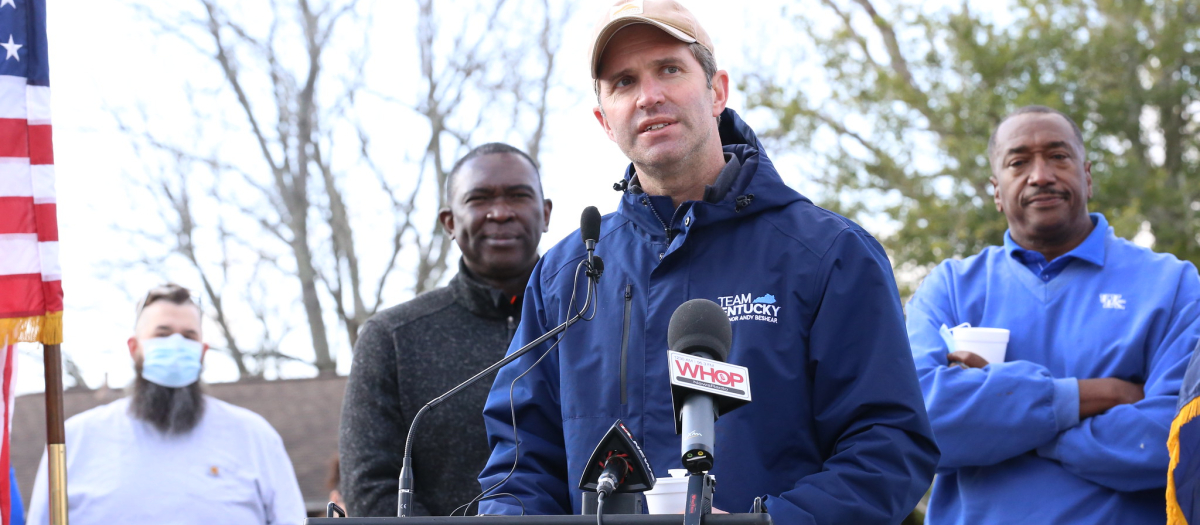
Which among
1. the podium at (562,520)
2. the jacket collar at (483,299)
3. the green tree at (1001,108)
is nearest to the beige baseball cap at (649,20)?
the podium at (562,520)

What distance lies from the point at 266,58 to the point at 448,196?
752 inches

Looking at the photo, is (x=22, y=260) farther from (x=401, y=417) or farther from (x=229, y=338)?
(x=229, y=338)

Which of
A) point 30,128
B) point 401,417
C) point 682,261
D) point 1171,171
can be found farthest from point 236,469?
point 1171,171

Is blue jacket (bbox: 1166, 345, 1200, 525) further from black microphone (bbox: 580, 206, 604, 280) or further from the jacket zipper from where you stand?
black microphone (bbox: 580, 206, 604, 280)

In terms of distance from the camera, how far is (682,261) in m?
2.82

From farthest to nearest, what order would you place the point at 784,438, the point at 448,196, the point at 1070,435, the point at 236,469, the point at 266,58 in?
the point at 266,58
the point at 236,469
the point at 448,196
the point at 1070,435
the point at 784,438

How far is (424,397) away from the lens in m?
4.40

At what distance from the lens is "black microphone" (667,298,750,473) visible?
1864 millimetres

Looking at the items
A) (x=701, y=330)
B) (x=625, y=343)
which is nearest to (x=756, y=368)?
(x=625, y=343)

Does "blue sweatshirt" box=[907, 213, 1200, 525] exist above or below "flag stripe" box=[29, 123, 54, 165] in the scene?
below

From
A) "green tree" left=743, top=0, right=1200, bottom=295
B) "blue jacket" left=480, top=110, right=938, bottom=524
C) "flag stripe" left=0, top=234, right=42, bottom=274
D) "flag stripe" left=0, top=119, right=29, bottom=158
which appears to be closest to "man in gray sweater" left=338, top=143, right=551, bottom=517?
"flag stripe" left=0, top=234, right=42, bottom=274

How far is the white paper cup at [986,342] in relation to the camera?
3.83 m

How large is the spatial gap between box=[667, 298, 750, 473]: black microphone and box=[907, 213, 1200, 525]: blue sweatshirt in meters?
1.94

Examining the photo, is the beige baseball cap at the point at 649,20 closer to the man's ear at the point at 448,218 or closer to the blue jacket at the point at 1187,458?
the blue jacket at the point at 1187,458
